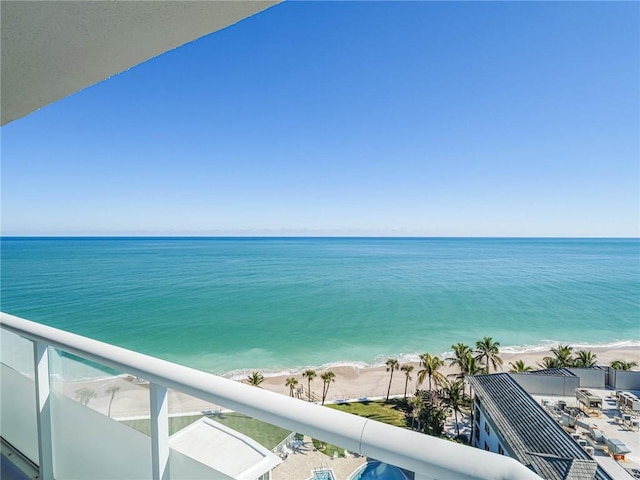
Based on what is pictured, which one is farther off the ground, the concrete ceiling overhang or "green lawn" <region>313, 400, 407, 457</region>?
the concrete ceiling overhang

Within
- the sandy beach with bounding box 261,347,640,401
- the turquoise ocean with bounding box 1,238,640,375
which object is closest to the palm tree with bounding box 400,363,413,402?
the sandy beach with bounding box 261,347,640,401

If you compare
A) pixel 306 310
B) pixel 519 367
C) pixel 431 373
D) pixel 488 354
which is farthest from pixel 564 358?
pixel 306 310

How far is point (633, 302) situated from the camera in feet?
90.1

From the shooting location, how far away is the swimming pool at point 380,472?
1.54ft

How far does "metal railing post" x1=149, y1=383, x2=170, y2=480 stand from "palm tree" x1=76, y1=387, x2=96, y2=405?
1.18 feet

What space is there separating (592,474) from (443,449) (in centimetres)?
504

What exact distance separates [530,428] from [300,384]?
9.96m

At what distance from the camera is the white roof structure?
63 cm

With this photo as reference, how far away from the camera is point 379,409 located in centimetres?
1230

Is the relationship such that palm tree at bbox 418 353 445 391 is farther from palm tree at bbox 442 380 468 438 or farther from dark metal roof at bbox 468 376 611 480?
dark metal roof at bbox 468 376 611 480

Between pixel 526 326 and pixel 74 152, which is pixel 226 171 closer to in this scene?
pixel 74 152

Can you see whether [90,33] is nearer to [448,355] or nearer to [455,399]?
[455,399]

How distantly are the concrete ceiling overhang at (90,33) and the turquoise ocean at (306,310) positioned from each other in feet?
50.2

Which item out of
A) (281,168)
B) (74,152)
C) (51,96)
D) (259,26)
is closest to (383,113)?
(259,26)
